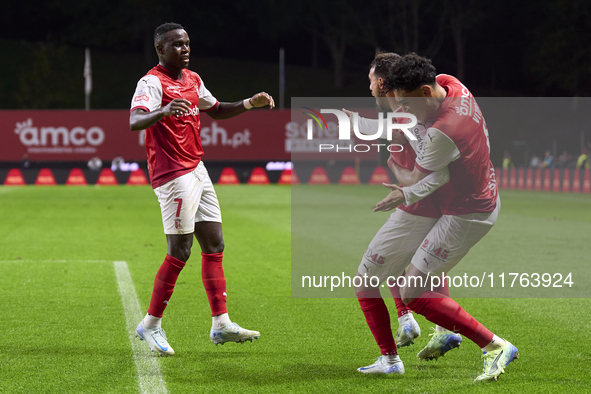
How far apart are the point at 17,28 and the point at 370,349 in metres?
70.5

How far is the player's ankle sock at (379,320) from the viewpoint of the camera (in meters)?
4.86

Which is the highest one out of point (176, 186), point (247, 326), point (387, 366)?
point (176, 186)

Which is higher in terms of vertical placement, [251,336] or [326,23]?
[326,23]

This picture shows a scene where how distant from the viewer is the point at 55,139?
3547 cm

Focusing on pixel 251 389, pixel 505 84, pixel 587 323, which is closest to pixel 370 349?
pixel 251 389

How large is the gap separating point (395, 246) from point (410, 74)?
1088 mm

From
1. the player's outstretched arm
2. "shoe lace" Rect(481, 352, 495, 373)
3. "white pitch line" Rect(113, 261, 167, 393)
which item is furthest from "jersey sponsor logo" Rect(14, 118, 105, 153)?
"shoe lace" Rect(481, 352, 495, 373)

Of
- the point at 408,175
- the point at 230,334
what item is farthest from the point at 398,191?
the point at 230,334

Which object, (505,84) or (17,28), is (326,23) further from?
(17,28)

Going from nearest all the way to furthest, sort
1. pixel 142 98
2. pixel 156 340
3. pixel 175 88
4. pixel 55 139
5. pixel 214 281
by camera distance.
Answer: pixel 142 98
pixel 156 340
pixel 175 88
pixel 214 281
pixel 55 139

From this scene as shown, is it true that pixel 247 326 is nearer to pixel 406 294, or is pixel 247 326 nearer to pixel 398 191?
pixel 406 294

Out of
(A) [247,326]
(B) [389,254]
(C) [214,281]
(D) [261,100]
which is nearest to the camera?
(B) [389,254]

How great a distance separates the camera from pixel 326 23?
64.9 metres

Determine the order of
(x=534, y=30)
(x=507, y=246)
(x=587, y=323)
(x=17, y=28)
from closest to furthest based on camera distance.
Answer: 1. (x=587, y=323)
2. (x=507, y=246)
3. (x=534, y=30)
4. (x=17, y=28)
